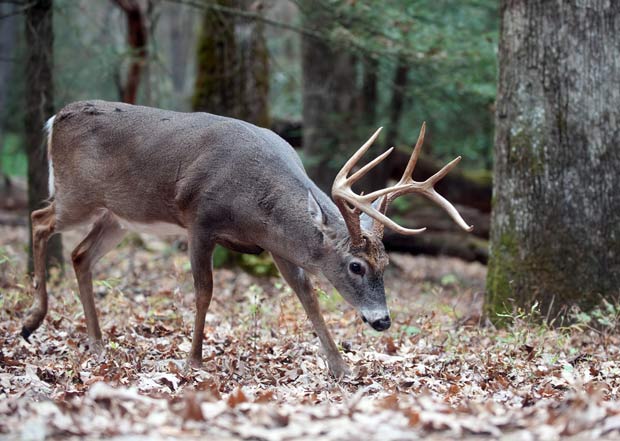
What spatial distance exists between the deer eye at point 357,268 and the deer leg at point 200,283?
106 cm

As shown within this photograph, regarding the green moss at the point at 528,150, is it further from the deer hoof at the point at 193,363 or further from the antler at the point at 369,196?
the deer hoof at the point at 193,363

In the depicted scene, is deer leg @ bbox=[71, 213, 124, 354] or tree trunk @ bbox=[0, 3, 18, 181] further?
tree trunk @ bbox=[0, 3, 18, 181]

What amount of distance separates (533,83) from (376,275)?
106 inches

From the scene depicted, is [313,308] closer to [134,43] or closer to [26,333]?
[26,333]

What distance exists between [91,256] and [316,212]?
2259 millimetres

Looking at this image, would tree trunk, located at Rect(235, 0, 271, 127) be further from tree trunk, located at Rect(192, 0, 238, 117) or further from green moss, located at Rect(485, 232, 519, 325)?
green moss, located at Rect(485, 232, 519, 325)

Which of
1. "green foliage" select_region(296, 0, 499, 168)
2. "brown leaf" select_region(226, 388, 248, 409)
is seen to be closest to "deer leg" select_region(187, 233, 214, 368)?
"brown leaf" select_region(226, 388, 248, 409)

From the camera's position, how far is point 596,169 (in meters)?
7.50

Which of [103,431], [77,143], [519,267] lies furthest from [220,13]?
[103,431]

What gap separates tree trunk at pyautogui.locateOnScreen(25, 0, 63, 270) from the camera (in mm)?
9164

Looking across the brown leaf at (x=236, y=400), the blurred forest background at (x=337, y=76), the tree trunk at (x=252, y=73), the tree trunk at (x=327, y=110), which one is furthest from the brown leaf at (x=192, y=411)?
the tree trunk at (x=327, y=110)

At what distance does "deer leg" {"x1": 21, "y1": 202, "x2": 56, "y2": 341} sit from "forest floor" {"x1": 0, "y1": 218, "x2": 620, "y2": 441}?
17 centimetres

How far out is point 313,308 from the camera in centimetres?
644

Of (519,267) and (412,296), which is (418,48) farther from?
(519,267)
